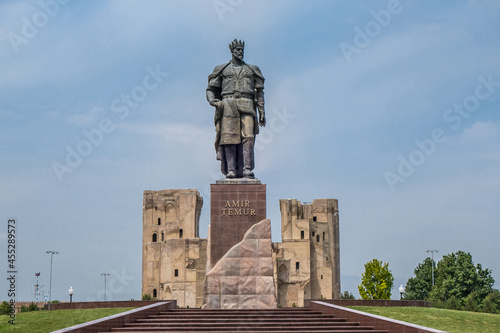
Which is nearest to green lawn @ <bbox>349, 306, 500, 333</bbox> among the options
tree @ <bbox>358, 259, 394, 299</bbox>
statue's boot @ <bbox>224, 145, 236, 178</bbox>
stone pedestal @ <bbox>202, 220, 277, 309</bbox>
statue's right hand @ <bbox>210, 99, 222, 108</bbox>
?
stone pedestal @ <bbox>202, 220, 277, 309</bbox>

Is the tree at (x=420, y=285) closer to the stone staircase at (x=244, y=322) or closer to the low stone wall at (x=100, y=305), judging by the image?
the low stone wall at (x=100, y=305)

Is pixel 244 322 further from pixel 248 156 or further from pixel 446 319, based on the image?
pixel 446 319

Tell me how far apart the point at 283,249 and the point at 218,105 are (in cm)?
5153

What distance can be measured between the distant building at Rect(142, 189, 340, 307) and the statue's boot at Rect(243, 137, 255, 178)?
1816 inches

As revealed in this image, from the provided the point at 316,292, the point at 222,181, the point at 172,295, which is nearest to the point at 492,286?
the point at 316,292

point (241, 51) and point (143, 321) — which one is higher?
point (241, 51)

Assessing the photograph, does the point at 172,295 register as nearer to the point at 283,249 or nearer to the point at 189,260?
the point at 189,260

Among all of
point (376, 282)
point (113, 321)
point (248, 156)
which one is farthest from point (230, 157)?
point (376, 282)

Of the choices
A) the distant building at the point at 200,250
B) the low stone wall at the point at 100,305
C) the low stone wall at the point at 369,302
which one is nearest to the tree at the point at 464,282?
the distant building at the point at 200,250

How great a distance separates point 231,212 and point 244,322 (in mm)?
3625

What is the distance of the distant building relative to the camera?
2601 inches

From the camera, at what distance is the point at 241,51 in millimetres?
18656

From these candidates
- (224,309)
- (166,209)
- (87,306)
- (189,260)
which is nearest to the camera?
(224,309)

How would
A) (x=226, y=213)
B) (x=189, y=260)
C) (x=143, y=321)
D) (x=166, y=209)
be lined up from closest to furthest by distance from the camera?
(x=143, y=321) < (x=226, y=213) < (x=189, y=260) < (x=166, y=209)
